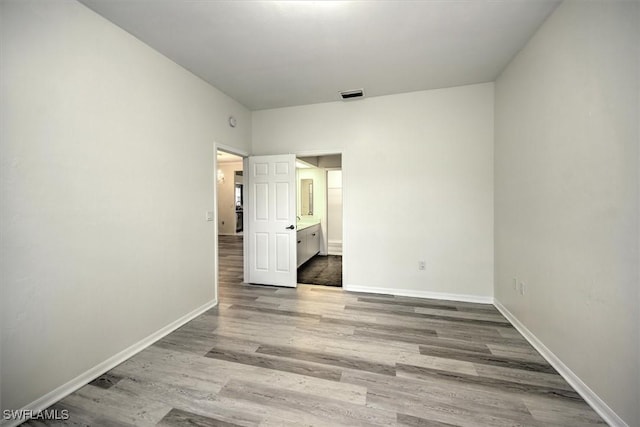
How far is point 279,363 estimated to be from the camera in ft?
6.48

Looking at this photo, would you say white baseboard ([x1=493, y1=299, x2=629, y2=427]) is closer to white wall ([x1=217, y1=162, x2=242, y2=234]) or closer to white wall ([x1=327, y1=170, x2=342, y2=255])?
white wall ([x1=327, y1=170, x2=342, y2=255])

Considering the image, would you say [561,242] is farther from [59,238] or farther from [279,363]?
[59,238]

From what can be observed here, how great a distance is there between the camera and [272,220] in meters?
3.84

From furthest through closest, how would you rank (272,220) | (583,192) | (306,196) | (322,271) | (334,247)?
(334,247)
(306,196)
(322,271)
(272,220)
(583,192)

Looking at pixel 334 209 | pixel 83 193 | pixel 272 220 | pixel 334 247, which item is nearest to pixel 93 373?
pixel 83 193

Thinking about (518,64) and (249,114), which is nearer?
(518,64)

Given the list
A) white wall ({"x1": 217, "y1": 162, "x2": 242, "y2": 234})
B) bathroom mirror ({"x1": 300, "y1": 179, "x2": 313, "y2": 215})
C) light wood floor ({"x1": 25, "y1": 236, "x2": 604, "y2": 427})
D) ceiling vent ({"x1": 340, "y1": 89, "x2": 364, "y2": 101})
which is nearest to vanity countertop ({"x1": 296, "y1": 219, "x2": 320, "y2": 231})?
bathroom mirror ({"x1": 300, "y1": 179, "x2": 313, "y2": 215})

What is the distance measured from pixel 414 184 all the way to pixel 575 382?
230cm

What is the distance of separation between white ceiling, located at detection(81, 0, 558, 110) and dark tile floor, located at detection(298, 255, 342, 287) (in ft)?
9.42

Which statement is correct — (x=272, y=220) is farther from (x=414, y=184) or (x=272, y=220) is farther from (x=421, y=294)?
(x=421, y=294)

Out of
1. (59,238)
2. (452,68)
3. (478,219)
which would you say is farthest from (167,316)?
(452,68)

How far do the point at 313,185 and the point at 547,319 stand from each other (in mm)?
4991

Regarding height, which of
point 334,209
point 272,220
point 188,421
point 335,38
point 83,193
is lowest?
point 188,421

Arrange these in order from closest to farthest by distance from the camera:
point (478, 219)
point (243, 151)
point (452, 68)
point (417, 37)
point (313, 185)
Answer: point (417, 37) → point (452, 68) → point (478, 219) → point (243, 151) → point (313, 185)
